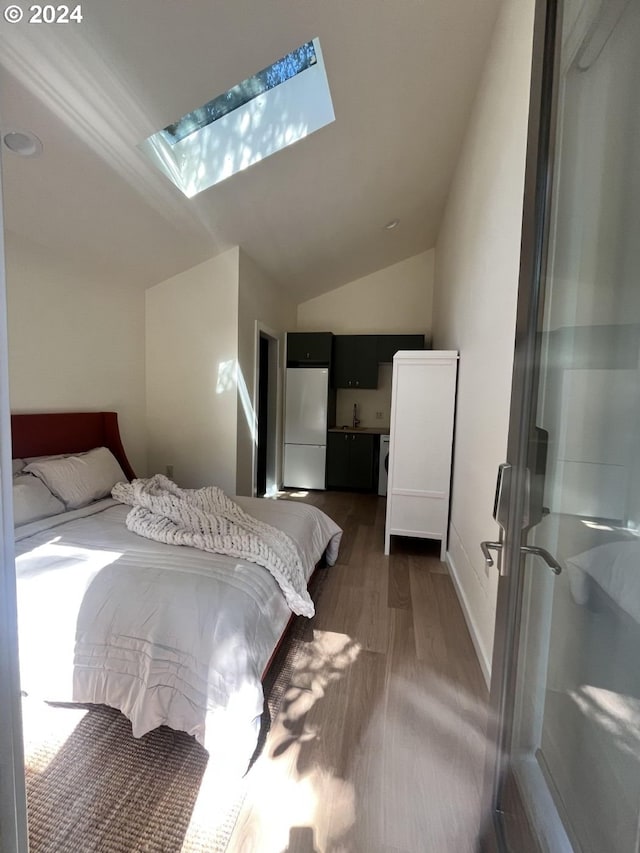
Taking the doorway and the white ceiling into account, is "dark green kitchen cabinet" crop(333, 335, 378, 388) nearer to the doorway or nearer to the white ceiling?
the doorway

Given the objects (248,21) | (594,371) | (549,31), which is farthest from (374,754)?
(248,21)

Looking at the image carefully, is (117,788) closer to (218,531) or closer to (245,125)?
(218,531)

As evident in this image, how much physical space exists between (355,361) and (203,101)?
3.39 meters

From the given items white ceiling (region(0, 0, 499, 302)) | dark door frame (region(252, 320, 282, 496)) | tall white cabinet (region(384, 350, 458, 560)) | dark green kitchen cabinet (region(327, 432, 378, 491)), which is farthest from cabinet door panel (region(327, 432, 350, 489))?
white ceiling (region(0, 0, 499, 302))

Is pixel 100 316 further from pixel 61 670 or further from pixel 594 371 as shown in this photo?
pixel 594 371

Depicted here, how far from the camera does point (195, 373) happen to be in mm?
3609

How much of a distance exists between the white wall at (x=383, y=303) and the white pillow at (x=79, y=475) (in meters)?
3.58

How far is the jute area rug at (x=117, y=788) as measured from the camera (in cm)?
108

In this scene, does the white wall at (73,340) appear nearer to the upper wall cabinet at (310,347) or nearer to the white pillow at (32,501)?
the white pillow at (32,501)

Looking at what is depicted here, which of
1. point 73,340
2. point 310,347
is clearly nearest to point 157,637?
point 73,340

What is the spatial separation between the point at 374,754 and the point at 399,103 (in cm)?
336

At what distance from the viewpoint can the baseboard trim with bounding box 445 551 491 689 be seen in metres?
1.72

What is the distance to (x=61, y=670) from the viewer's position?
54.6 inches

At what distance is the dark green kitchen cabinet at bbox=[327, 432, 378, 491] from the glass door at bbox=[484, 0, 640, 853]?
3.85 meters
